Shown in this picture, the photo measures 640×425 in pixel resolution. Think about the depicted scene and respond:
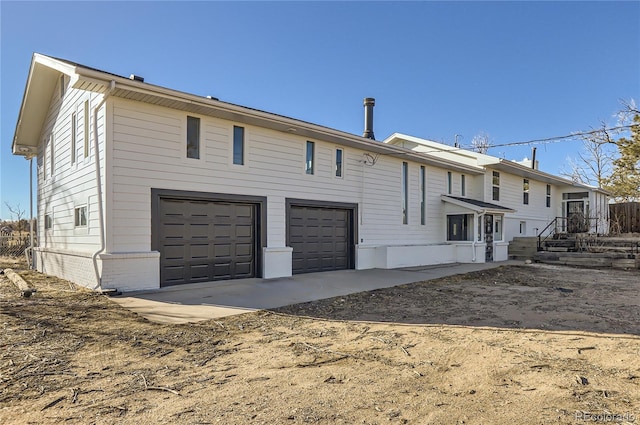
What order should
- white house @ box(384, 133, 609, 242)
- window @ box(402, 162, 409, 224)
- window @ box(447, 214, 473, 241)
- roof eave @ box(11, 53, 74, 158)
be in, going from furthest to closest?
1. white house @ box(384, 133, 609, 242)
2. window @ box(447, 214, 473, 241)
3. window @ box(402, 162, 409, 224)
4. roof eave @ box(11, 53, 74, 158)

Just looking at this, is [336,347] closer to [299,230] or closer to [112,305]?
[112,305]

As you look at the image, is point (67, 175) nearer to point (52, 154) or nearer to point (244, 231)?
point (52, 154)

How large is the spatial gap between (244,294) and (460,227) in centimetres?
1129

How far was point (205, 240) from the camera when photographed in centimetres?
980

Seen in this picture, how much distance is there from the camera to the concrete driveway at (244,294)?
22.0 ft

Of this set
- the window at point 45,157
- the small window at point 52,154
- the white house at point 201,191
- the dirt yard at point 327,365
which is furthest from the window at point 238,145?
the window at point 45,157

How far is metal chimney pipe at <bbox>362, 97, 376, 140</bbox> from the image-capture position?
52.0 ft

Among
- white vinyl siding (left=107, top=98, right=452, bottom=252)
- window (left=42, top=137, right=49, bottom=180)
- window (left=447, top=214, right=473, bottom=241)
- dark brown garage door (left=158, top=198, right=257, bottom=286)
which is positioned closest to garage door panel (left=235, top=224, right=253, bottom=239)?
dark brown garage door (left=158, top=198, right=257, bottom=286)

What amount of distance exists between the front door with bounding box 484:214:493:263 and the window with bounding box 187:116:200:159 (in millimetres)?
12759

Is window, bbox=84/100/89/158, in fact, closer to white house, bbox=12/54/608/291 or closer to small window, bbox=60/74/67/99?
white house, bbox=12/54/608/291

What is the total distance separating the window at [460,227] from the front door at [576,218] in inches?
419

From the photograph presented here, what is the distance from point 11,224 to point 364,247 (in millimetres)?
25839

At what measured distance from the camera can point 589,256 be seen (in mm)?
15562

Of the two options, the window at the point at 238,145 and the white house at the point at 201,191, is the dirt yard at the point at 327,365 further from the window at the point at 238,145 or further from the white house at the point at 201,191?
the window at the point at 238,145
